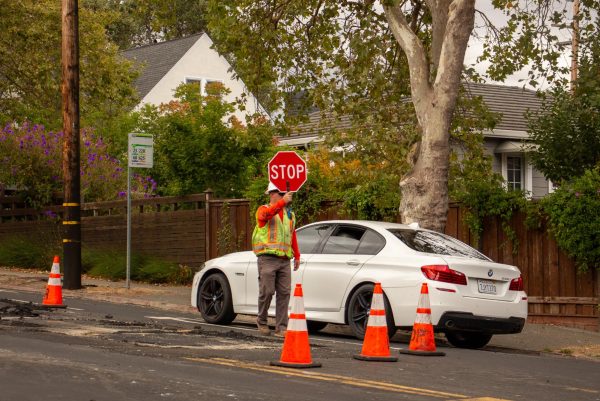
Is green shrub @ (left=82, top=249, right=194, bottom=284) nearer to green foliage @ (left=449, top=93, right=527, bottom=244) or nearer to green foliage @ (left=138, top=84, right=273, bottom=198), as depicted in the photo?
green foliage @ (left=138, top=84, right=273, bottom=198)

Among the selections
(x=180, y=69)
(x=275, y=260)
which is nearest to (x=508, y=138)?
(x=275, y=260)

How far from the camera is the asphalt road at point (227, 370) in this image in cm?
873

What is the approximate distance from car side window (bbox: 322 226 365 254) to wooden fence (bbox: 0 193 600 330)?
3.95 metres

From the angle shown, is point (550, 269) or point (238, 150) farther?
point (238, 150)

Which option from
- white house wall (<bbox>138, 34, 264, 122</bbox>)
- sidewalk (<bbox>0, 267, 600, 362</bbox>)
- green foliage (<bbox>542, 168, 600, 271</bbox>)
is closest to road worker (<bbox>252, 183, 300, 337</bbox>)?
sidewalk (<bbox>0, 267, 600, 362</bbox>)

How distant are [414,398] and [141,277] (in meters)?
15.9

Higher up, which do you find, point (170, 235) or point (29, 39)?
point (29, 39)

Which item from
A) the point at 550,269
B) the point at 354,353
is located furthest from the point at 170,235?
the point at 354,353

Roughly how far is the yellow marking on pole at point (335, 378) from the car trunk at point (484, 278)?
3.68m

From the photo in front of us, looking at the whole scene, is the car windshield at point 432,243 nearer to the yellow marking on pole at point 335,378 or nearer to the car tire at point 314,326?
the car tire at point 314,326

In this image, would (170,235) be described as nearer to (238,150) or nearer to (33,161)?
(238,150)

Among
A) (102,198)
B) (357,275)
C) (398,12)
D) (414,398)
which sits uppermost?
(398,12)

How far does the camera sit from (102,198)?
1136 inches

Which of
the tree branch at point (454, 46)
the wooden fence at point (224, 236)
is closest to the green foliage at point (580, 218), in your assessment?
the wooden fence at point (224, 236)
